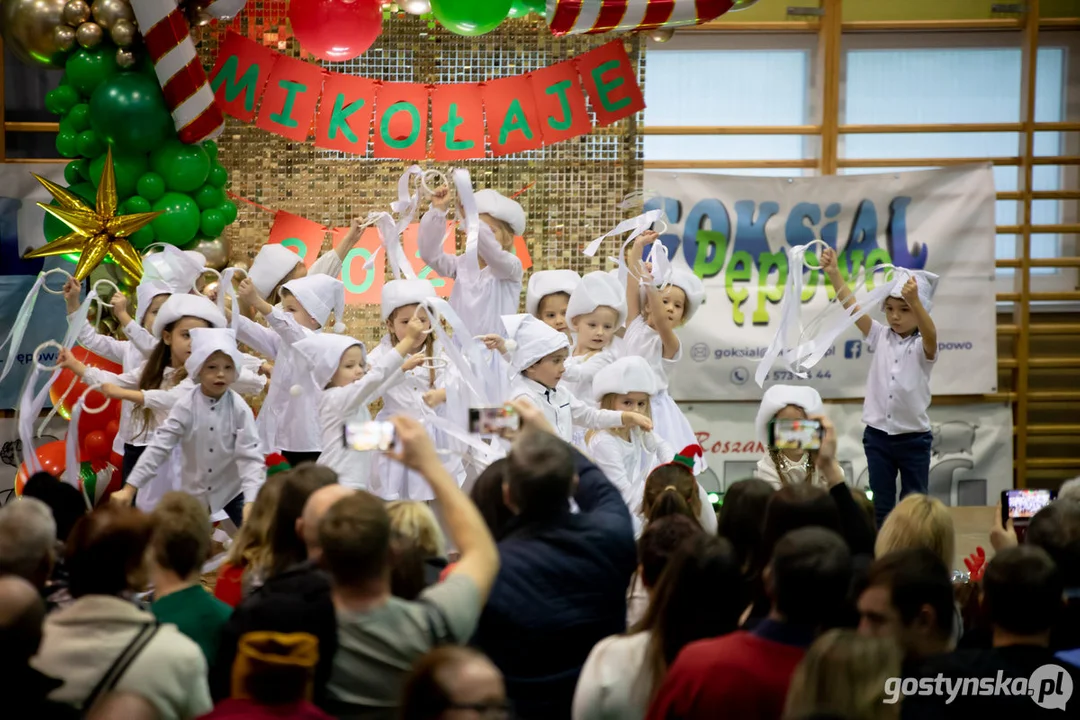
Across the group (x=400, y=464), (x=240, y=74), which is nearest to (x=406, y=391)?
(x=400, y=464)

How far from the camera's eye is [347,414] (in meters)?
5.09

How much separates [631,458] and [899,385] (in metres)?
1.61

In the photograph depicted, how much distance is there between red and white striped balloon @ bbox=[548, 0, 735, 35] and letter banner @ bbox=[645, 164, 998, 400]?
1.40 metres

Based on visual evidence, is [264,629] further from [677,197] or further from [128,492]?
[677,197]

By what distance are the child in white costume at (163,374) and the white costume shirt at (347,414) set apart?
2.09 feet

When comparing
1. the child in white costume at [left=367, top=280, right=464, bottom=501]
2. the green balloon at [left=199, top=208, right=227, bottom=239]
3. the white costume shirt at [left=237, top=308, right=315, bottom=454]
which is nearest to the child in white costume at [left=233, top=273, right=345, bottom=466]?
the white costume shirt at [left=237, top=308, right=315, bottom=454]

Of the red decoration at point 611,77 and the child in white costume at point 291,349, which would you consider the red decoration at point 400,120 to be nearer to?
the red decoration at point 611,77

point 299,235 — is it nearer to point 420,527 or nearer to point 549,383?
point 549,383

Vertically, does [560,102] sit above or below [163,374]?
above

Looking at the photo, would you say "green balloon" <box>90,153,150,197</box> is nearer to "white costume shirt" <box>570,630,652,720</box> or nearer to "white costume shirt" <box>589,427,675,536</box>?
"white costume shirt" <box>589,427,675,536</box>

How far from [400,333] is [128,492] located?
57.1 inches

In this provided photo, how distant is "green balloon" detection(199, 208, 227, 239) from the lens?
677 cm

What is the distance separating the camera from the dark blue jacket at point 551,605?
8.39 ft

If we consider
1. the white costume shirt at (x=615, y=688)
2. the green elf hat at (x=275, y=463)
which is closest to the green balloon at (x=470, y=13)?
the green elf hat at (x=275, y=463)
